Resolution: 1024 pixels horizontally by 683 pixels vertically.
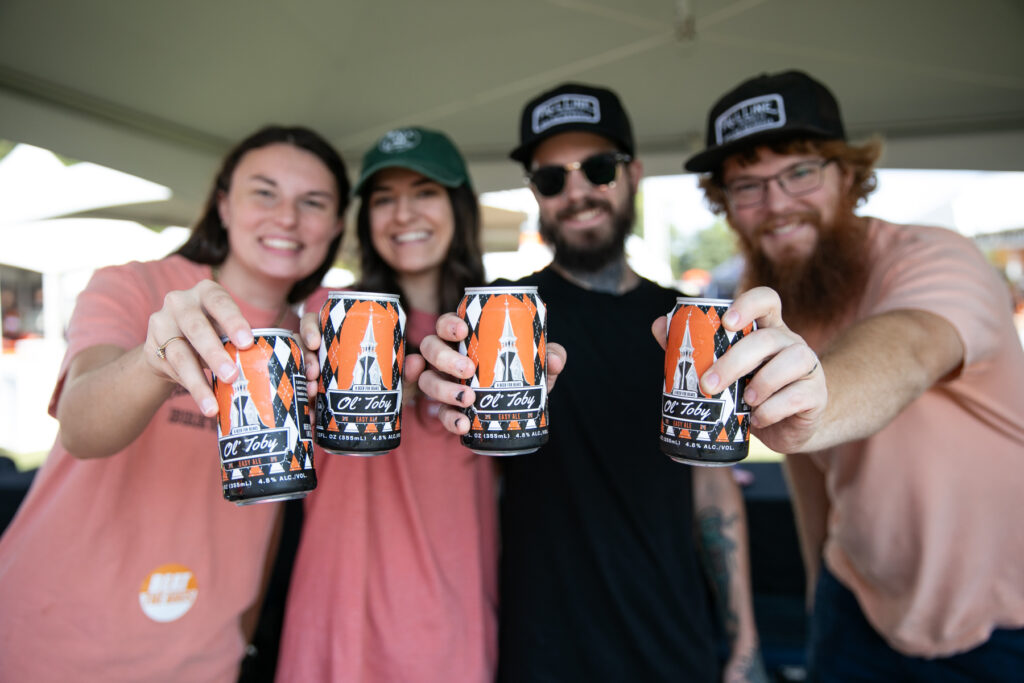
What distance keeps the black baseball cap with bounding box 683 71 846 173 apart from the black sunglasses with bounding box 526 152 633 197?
0.30 meters

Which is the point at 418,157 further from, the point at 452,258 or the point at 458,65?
the point at 458,65

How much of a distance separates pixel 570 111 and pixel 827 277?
944mm

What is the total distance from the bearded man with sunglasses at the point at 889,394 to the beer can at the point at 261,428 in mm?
1015

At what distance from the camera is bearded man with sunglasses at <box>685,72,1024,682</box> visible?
125cm

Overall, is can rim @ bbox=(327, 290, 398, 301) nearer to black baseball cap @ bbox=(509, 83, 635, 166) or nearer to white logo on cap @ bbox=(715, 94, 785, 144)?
black baseball cap @ bbox=(509, 83, 635, 166)

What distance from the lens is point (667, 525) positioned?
159 centimetres

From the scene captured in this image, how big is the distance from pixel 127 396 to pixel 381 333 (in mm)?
520

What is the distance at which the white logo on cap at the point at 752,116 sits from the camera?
170 cm

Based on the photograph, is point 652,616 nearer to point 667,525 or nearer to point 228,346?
point 667,525

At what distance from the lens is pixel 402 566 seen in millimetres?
1499

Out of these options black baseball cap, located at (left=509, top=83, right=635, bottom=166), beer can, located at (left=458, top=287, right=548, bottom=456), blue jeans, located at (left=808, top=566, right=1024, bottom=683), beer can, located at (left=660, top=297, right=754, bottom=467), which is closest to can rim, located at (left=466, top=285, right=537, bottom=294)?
beer can, located at (left=458, top=287, right=548, bottom=456)

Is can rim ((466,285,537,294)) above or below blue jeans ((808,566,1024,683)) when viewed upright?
above

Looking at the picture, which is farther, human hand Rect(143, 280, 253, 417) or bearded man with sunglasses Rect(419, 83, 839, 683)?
bearded man with sunglasses Rect(419, 83, 839, 683)

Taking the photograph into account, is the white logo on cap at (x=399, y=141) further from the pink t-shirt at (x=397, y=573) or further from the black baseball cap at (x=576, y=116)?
the pink t-shirt at (x=397, y=573)
